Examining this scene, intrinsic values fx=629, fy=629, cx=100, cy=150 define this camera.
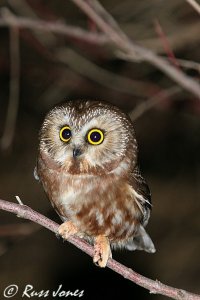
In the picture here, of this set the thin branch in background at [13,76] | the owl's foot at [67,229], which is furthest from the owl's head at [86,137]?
the thin branch in background at [13,76]

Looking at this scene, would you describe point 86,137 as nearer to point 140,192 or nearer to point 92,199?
point 92,199

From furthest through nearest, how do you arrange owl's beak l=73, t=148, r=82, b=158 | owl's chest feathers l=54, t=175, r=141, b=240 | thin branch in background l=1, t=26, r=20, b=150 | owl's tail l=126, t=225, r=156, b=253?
thin branch in background l=1, t=26, r=20, b=150 → owl's tail l=126, t=225, r=156, b=253 → owl's chest feathers l=54, t=175, r=141, b=240 → owl's beak l=73, t=148, r=82, b=158

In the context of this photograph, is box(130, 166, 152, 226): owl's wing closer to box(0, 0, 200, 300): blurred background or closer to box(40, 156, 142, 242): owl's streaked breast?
box(40, 156, 142, 242): owl's streaked breast

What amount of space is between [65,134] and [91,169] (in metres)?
0.27

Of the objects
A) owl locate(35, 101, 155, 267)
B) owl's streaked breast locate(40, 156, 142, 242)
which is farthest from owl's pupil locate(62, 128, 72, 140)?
owl's streaked breast locate(40, 156, 142, 242)

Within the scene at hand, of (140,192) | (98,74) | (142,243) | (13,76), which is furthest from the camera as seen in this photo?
(98,74)

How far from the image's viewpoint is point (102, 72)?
650 centimetres

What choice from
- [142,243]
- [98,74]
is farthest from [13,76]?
[142,243]

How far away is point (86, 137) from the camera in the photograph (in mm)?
3686

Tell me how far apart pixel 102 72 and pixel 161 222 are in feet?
8.31

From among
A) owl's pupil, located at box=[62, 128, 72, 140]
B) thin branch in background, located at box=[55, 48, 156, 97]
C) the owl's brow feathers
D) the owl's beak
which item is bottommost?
the owl's beak

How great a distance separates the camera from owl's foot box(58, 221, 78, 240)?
3.78m

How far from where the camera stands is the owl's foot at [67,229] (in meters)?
3.78

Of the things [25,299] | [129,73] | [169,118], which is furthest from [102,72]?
[25,299]
